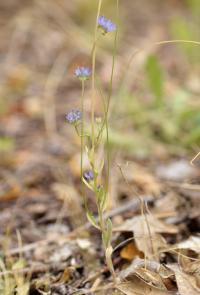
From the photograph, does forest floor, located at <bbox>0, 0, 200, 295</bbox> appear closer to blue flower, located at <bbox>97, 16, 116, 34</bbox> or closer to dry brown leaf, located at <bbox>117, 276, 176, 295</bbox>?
dry brown leaf, located at <bbox>117, 276, 176, 295</bbox>

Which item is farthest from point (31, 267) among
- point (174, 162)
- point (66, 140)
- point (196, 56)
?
point (196, 56)

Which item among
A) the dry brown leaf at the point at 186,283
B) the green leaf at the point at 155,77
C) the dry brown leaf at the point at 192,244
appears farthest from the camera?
the green leaf at the point at 155,77

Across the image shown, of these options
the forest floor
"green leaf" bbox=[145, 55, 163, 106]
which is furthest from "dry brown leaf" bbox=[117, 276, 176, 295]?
"green leaf" bbox=[145, 55, 163, 106]

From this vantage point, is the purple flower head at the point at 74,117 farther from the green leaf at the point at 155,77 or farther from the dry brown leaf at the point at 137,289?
the green leaf at the point at 155,77

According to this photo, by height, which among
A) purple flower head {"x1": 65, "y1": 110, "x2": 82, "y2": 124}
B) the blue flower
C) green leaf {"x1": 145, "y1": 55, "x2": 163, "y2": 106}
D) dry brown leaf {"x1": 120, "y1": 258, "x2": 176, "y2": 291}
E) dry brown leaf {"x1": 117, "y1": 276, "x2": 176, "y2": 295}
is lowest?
dry brown leaf {"x1": 117, "y1": 276, "x2": 176, "y2": 295}

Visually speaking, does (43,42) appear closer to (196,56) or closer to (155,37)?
(155,37)

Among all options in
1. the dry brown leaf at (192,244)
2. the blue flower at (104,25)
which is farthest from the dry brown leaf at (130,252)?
the blue flower at (104,25)
